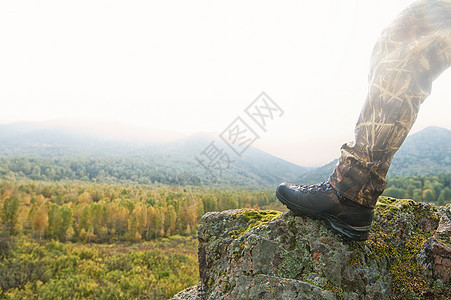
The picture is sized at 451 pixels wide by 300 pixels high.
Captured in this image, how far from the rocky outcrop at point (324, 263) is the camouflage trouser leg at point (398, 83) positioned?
68 centimetres

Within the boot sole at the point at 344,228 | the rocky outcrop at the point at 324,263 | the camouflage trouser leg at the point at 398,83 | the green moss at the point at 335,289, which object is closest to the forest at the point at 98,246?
the rocky outcrop at the point at 324,263

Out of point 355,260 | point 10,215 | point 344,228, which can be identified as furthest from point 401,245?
point 10,215

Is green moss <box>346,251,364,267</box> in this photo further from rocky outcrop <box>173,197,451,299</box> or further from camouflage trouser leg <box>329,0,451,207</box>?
camouflage trouser leg <box>329,0,451,207</box>

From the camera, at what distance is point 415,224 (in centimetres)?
290

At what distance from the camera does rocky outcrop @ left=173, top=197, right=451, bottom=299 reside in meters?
2.04

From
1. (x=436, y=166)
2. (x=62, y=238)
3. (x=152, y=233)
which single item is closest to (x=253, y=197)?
(x=152, y=233)

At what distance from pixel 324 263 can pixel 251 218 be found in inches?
39.2

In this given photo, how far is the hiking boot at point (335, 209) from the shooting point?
85.7 inches

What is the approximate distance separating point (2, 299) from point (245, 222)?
61.3ft

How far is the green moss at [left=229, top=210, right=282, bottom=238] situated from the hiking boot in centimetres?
44

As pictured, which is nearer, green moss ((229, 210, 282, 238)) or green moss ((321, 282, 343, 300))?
green moss ((321, 282, 343, 300))

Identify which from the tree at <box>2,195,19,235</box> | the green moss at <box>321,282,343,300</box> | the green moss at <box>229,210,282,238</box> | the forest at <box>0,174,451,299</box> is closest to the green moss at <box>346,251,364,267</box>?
the green moss at <box>321,282,343,300</box>

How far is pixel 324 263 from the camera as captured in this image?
2137 millimetres

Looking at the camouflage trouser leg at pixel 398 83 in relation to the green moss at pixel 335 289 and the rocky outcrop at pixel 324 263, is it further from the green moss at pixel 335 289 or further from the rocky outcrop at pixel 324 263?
the green moss at pixel 335 289
